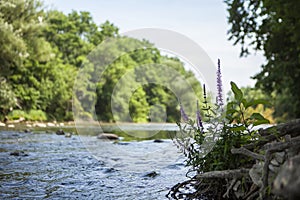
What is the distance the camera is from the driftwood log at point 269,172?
1625mm

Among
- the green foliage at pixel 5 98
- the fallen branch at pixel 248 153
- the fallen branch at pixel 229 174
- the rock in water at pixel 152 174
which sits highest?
the green foliage at pixel 5 98

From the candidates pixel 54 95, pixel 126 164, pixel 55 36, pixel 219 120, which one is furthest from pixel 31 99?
pixel 219 120

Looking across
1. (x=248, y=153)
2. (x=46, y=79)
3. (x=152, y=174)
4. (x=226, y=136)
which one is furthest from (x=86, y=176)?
(x=46, y=79)

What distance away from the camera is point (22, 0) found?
2906 cm

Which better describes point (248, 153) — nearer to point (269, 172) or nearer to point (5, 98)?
point (269, 172)

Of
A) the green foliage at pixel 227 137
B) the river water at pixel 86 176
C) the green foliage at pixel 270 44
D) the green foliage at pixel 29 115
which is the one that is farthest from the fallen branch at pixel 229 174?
A: the green foliage at pixel 29 115

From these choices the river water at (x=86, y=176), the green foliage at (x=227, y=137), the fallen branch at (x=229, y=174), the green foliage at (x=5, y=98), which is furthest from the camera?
the green foliage at (x=5, y=98)

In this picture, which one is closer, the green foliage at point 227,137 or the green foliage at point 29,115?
the green foliage at point 227,137

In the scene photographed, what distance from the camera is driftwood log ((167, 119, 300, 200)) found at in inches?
64.0

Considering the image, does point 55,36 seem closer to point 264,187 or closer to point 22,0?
point 22,0

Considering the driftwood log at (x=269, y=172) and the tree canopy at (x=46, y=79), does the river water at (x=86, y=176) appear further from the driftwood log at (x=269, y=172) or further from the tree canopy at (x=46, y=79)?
the tree canopy at (x=46, y=79)

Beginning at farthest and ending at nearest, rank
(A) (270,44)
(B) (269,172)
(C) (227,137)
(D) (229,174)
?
(A) (270,44)
(C) (227,137)
(D) (229,174)
(B) (269,172)

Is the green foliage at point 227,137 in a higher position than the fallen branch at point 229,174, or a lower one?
higher

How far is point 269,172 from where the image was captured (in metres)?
2.52
